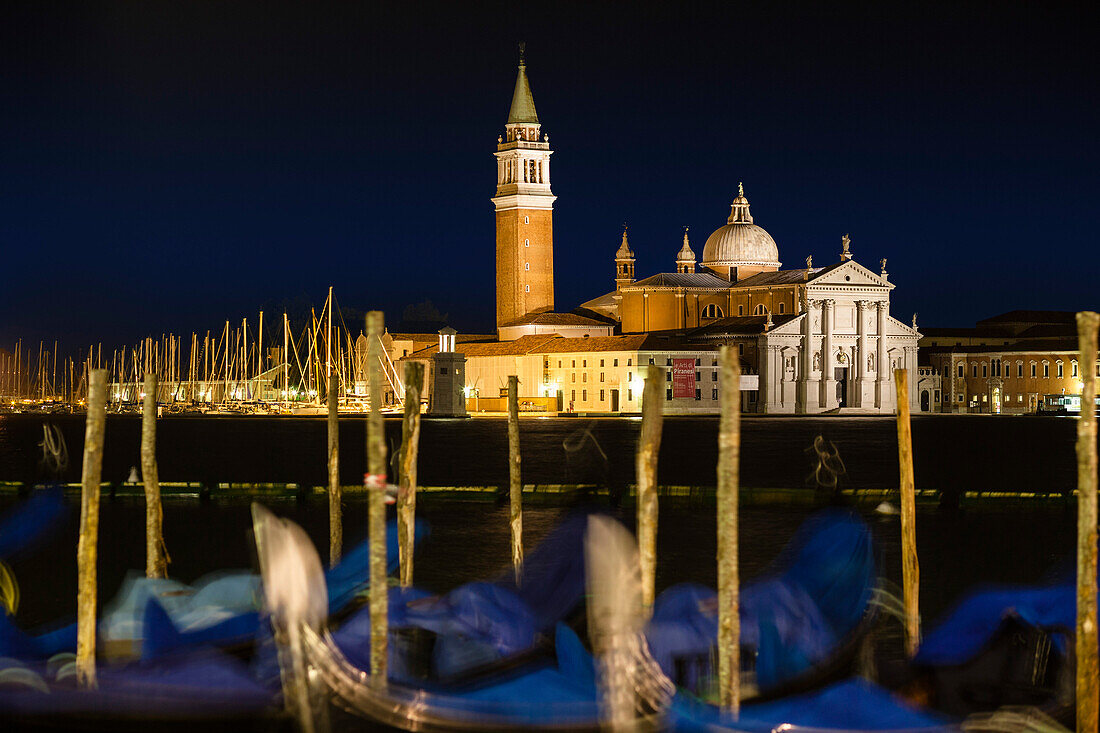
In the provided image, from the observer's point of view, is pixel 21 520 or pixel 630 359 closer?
pixel 21 520

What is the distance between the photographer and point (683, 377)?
227ft

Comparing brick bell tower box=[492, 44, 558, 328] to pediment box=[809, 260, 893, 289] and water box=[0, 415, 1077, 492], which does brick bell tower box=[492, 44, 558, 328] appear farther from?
pediment box=[809, 260, 893, 289]

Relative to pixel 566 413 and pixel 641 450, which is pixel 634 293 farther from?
pixel 641 450

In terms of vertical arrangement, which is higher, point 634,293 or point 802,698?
point 634,293

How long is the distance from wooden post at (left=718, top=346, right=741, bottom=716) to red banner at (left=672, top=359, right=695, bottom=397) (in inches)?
2285

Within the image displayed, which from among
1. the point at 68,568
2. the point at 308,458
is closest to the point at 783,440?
the point at 308,458

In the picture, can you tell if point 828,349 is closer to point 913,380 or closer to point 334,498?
point 913,380

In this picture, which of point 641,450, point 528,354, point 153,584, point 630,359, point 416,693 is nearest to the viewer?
point 416,693

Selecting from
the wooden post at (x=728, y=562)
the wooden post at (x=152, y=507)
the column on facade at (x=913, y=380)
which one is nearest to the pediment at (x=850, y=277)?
the column on facade at (x=913, y=380)

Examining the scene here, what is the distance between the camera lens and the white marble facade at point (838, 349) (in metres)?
70.2

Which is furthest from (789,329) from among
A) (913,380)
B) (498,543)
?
(498,543)

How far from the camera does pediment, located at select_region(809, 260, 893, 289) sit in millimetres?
71062

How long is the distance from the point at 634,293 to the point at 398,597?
63.7 metres

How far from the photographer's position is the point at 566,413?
70438mm
